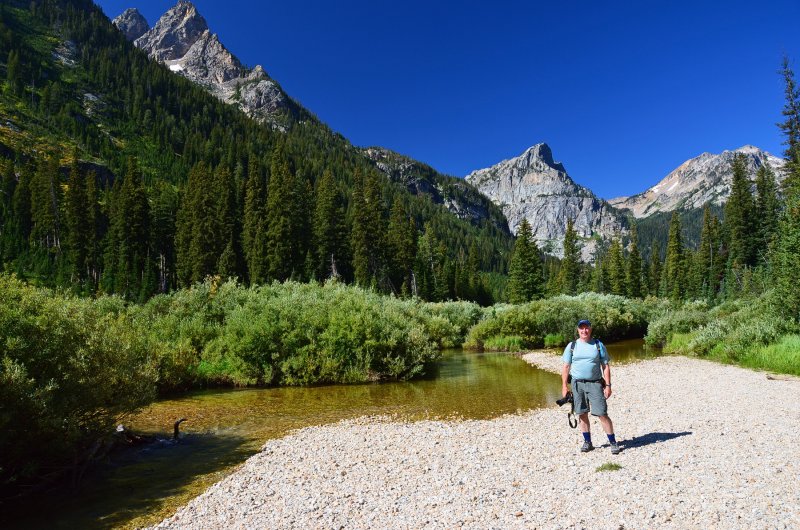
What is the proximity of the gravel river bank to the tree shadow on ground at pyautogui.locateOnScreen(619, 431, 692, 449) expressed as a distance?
2 centimetres

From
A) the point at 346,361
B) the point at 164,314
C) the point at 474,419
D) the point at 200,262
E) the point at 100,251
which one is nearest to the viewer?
the point at 474,419

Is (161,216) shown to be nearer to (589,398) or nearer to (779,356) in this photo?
(589,398)

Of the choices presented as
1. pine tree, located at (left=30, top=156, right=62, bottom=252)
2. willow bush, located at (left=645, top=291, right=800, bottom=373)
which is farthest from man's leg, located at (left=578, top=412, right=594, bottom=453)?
pine tree, located at (left=30, top=156, right=62, bottom=252)

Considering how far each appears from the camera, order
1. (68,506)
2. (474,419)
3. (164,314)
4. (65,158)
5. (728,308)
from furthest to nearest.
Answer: (65,158), (728,308), (164,314), (474,419), (68,506)

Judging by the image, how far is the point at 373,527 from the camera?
6352mm

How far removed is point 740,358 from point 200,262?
53.0 meters

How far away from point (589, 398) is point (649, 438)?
6.95ft

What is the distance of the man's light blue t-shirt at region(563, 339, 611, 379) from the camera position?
8.79 metres

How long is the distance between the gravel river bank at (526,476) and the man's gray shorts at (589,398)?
0.84 m

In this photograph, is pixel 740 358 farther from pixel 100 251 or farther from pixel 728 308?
pixel 100 251

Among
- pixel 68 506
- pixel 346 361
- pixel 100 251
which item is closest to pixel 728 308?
pixel 346 361

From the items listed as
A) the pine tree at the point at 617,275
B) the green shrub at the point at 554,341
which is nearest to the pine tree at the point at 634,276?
the pine tree at the point at 617,275

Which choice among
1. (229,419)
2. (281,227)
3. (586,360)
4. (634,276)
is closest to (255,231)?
(281,227)

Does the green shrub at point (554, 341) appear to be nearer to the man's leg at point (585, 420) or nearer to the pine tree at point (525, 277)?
the pine tree at point (525, 277)
